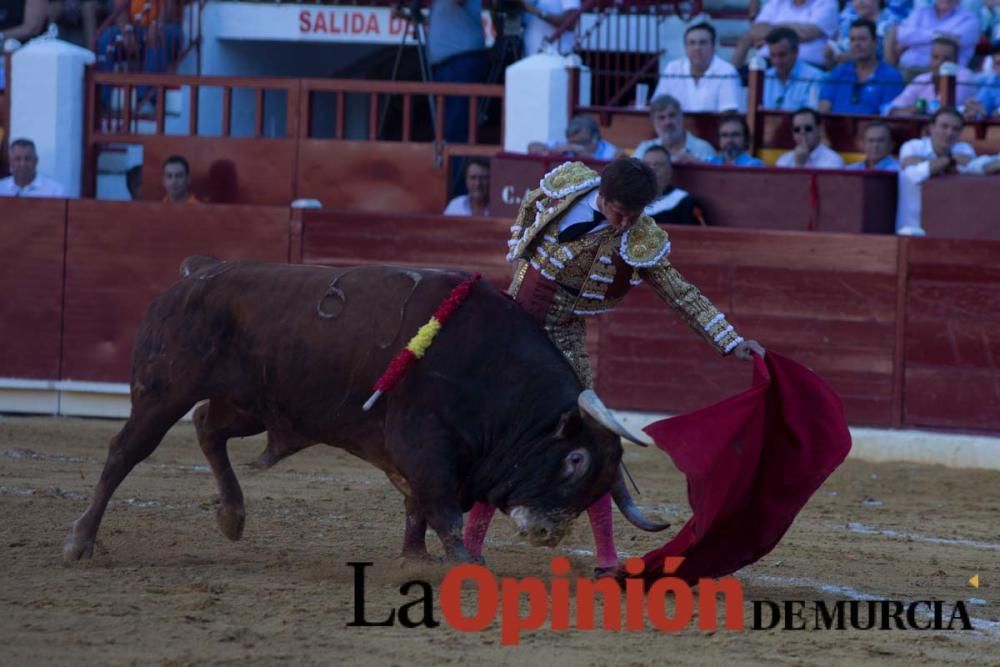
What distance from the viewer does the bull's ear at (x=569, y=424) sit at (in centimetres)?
413

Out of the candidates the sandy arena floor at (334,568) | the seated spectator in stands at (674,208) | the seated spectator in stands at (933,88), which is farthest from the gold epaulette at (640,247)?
the seated spectator in stands at (933,88)

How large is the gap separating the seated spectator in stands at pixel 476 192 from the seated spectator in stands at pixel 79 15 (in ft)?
12.1

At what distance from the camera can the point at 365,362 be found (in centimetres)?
437

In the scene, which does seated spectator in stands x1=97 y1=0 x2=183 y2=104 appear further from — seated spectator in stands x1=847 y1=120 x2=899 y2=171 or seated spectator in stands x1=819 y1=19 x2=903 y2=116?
Result: seated spectator in stands x1=847 y1=120 x2=899 y2=171

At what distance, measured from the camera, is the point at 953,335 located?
25.1 feet

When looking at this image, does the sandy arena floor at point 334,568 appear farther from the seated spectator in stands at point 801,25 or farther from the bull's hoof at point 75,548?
the seated spectator in stands at point 801,25

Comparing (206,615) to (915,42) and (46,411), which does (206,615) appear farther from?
(915,42)

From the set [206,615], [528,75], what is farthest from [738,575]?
[528,75]

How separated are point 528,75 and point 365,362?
4.81 meters

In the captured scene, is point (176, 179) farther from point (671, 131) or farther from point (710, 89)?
point (710, 89)

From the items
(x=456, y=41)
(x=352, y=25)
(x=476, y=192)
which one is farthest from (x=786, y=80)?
(x=352, y=25)

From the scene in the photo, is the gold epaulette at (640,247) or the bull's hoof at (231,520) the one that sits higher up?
the gold epaulette at (640,247)

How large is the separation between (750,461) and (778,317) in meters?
3.72

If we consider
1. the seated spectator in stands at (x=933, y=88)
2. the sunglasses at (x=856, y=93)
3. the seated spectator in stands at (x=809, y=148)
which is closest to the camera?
the seated spectator in stands at (x=809, y=148)
